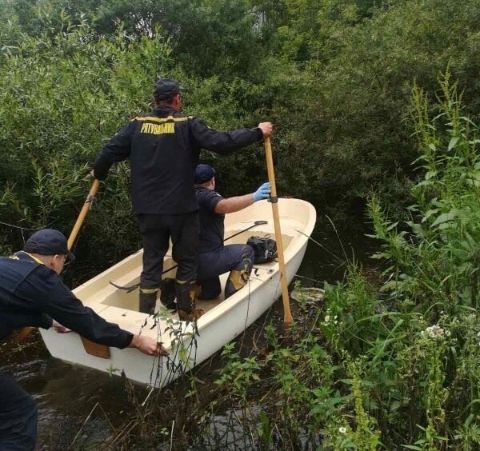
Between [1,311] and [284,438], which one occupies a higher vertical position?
[1,311]

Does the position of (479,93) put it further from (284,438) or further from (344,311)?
(284,438)

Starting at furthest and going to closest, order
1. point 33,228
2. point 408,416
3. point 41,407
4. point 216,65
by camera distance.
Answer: point 216,65
point 33,228
point 41,407
point 408,416

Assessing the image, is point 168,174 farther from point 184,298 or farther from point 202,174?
point 184,298

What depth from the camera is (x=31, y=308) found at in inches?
113

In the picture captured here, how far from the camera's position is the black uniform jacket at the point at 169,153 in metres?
4.41

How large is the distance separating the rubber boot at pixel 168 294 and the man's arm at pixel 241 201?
902 millimetres

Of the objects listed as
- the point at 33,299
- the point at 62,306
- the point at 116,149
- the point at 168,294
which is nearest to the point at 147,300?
the point at 168,294

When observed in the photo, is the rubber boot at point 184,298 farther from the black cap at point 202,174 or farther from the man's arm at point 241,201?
the black cap at point 202,174

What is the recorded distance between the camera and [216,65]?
31.4ft

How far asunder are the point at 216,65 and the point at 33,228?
5.05m

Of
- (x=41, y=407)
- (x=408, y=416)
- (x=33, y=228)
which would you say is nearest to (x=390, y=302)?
(x=408, y=416)

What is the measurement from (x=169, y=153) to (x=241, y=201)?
736 millimetres

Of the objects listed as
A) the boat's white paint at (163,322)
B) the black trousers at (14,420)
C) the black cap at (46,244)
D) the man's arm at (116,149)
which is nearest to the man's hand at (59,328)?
the boat's white paint at (163,322)

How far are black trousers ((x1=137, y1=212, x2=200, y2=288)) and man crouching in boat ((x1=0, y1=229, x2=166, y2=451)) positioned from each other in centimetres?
144
